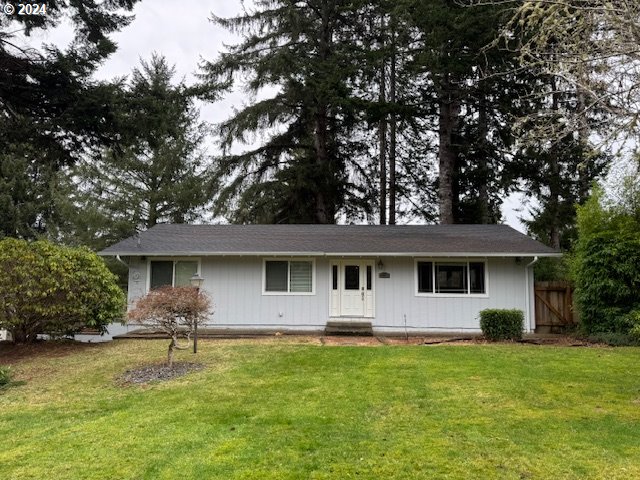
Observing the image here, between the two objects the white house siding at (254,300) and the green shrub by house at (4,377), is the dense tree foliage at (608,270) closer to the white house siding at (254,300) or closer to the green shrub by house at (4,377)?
the white house siding at (254,300)

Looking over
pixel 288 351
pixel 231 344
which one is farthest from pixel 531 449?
pixel 231 344

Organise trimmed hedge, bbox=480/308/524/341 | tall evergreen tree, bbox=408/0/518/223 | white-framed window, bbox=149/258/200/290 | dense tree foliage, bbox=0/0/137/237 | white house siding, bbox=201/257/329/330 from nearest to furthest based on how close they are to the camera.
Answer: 1. dense tree foliage, bbox=0/0/137/237
2. trimmed hedge, bbox=480/308/524/341
3. white house siding, bbox=201/257/329/330
4. white-framed window, bbox=149/258/200/290
5. tall evergreen tree, bbox=408/0/518/223

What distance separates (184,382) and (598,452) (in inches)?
211

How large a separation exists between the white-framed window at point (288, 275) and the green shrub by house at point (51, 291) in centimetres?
415

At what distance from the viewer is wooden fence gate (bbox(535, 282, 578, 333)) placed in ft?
42.3

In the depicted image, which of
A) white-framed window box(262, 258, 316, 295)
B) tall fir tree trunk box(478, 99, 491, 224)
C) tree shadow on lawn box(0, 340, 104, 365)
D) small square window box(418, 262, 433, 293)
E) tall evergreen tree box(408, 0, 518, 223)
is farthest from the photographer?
tall fir tree trunk box(478, 99, 491, 224)

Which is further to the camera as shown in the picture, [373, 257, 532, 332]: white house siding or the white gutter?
[373, 257, 532, 332]: white house siding

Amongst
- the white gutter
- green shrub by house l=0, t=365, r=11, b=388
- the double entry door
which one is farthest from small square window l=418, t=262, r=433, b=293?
green shrub by house l=0, t=365, r=11, b=388

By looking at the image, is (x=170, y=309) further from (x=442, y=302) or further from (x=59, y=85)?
(x=442, y=302)

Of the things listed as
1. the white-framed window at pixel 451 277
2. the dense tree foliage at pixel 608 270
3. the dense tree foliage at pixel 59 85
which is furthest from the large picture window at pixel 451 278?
the dense tree foliage at pixel 59 85

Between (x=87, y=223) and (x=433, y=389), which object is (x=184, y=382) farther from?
(x=87, y=223)

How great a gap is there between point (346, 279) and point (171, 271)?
518cm

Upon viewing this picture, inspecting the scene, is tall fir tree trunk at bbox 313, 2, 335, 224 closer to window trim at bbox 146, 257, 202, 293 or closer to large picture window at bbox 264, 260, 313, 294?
large picture window at bbox 264, 260, 313, 294

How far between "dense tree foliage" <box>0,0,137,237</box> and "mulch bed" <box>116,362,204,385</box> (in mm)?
5412
